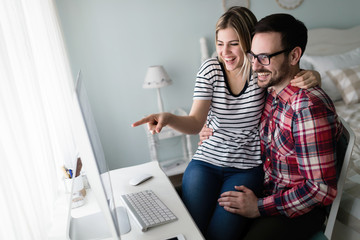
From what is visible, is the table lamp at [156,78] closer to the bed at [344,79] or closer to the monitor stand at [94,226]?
the bed at [344,79]

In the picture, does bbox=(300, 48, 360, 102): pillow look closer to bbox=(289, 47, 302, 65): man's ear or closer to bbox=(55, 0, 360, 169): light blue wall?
bbox=(55, 0, 360, 169): light blue wall

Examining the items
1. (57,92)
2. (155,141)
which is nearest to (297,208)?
(57,92)

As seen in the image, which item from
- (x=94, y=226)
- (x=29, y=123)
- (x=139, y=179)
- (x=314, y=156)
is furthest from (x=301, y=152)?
(x=29, y=123)

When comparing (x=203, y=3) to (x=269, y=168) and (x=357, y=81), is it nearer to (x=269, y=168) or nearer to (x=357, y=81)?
(x=357, y=81)

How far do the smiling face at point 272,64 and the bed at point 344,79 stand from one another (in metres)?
0.56

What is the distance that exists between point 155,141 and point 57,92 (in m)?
1.23

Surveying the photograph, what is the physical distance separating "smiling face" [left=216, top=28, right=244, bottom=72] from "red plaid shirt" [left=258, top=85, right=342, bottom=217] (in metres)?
0.25

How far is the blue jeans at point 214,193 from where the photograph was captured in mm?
1127

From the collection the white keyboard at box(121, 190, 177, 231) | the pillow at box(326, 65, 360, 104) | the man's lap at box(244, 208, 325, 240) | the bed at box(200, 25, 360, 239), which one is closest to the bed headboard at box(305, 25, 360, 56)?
the bed at box(200, 25, 360, 239)

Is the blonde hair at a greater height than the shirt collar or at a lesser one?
greater

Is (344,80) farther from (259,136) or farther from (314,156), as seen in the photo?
(314,156)

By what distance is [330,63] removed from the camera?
2533 millimetres

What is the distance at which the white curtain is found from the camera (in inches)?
33.2

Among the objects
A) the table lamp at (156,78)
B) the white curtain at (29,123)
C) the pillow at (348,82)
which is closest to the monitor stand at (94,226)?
the white curtain at (29,123)
